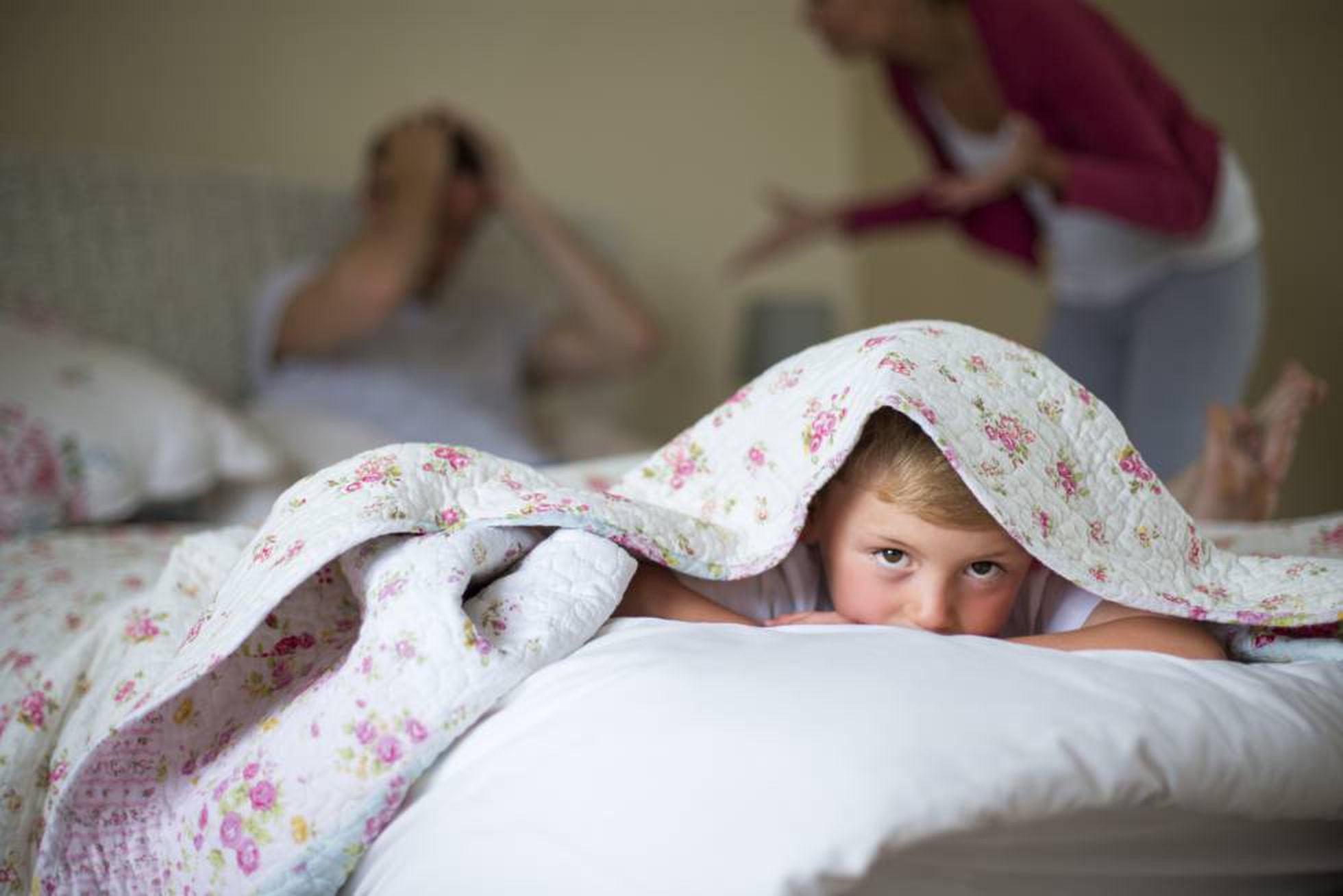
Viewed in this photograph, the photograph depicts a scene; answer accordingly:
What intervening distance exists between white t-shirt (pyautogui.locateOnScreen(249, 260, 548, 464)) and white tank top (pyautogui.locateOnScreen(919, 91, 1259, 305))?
888mm

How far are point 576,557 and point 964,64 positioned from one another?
137 centimetres

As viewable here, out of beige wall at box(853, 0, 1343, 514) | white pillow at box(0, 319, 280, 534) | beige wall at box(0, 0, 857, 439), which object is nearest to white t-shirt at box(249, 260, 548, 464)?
white pillow at box(0, 319, 280, 534)

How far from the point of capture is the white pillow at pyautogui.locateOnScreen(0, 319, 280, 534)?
1.47 metres

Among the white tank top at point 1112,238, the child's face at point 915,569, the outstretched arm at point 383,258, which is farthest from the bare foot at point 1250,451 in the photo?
the outstretched arm at point 383,258

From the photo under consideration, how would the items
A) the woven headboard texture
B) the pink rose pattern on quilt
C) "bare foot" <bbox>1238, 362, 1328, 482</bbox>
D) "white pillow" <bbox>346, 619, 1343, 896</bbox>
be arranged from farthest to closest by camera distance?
1. the woven headboard texture
2. the pink rose pattern on quilt
3. "bare foot" <bbox>1238, 362, 1328, 482</bbox>
4. "white pillow" <bbox>346, 619, 1343, 896</bbox>

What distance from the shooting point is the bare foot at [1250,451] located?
1.26 meters

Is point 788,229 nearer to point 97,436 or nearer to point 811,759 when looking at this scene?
point 97,436

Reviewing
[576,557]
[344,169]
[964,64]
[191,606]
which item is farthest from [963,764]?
[344,169]

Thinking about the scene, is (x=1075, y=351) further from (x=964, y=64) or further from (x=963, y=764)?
(x=963, y=764)

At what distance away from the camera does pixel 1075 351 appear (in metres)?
1.70

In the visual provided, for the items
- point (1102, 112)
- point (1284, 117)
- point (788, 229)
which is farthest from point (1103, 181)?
point (1284, 117)

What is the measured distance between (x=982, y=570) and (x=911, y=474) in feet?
0.32

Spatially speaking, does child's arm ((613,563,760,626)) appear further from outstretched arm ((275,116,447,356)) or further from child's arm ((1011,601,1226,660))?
outstretched arm ((275,116,447,356))

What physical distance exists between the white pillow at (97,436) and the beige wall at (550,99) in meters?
0.77
